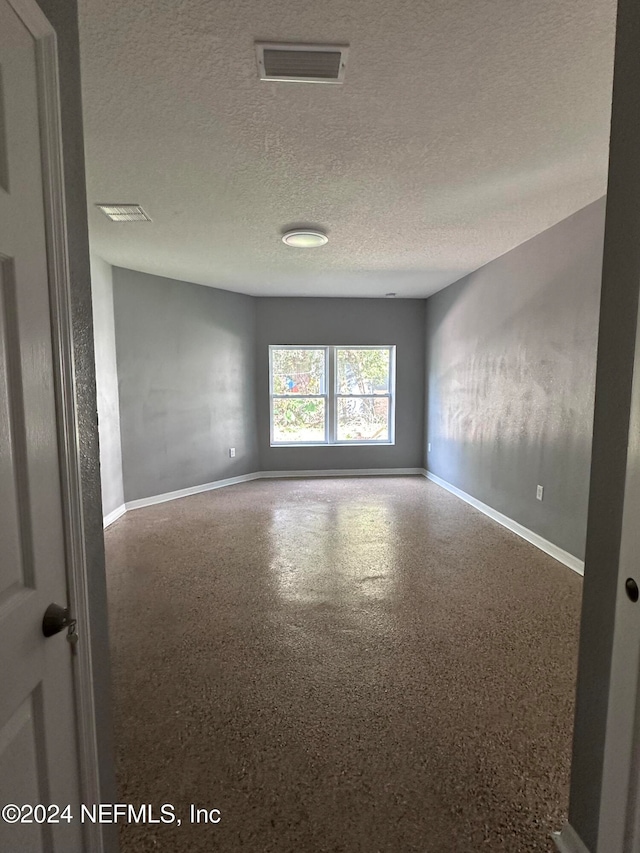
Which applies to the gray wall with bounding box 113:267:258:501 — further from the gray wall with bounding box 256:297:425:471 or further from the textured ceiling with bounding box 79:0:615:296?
the textured ceiling with bounding box 79:0:615:296

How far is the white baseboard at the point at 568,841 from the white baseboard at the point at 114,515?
→ 13.0ft

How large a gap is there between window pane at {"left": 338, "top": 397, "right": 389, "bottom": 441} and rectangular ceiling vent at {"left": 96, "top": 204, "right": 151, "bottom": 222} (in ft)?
12.5

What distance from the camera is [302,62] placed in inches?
62.6

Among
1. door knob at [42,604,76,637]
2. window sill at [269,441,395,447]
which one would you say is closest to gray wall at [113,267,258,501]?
window sill at [269,441,395,447]

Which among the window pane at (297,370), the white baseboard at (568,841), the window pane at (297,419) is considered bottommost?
the white baseboard at (568,841)

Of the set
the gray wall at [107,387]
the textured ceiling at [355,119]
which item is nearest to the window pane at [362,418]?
the textured ceiling at [355,119]

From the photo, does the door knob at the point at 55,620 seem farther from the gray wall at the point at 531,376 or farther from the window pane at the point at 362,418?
the window pane at the point at 362,418

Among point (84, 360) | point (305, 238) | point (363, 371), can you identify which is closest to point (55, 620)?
point (84, 360)

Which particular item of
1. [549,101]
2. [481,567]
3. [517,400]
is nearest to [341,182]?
[549,101]

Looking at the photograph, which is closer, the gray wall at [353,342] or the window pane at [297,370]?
the gray wall at [353,342]

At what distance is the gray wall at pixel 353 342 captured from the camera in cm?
604

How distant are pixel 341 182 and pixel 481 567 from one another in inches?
113

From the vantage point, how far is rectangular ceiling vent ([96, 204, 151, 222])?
2.83 metres

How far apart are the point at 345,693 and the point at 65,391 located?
1691 millimetres
